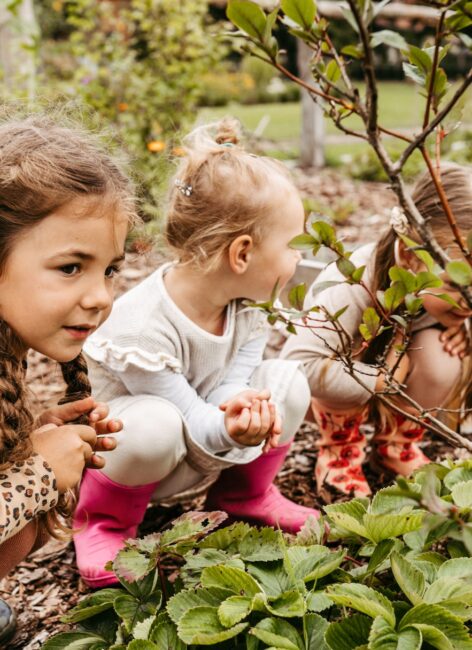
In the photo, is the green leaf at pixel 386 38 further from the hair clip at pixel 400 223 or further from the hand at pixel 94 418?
the hair clip at pixel 400 223

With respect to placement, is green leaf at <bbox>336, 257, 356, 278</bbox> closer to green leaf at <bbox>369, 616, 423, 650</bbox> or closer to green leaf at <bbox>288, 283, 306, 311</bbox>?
green leaf at <bbox>288, 283, 306, 311</bbox>

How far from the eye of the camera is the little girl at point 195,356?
1.81 m

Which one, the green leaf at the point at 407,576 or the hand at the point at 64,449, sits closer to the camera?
the green leaf at the point at 407,576

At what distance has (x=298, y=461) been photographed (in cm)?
253

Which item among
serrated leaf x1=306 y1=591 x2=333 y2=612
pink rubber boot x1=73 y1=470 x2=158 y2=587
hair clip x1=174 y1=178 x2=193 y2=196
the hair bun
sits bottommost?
pink rubber boot x1=73 y1=470 x2=158 y2=587

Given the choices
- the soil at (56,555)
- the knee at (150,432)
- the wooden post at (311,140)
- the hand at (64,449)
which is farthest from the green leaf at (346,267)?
the wooden post at (311,140)

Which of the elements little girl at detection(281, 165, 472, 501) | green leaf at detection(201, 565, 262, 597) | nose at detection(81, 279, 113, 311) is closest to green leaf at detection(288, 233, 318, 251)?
nose at detection(81, 279, 113, 311)

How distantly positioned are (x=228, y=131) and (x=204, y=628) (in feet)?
4.34

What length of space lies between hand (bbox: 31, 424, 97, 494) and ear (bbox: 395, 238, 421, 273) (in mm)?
967

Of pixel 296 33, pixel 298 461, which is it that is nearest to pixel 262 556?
pixel 296 33

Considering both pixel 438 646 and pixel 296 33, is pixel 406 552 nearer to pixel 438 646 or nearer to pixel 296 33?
pixel 438 646

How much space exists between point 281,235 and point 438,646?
1073 millimetres

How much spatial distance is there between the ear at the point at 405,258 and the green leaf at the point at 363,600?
1.00 meters

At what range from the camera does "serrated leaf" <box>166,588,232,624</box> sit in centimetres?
130
